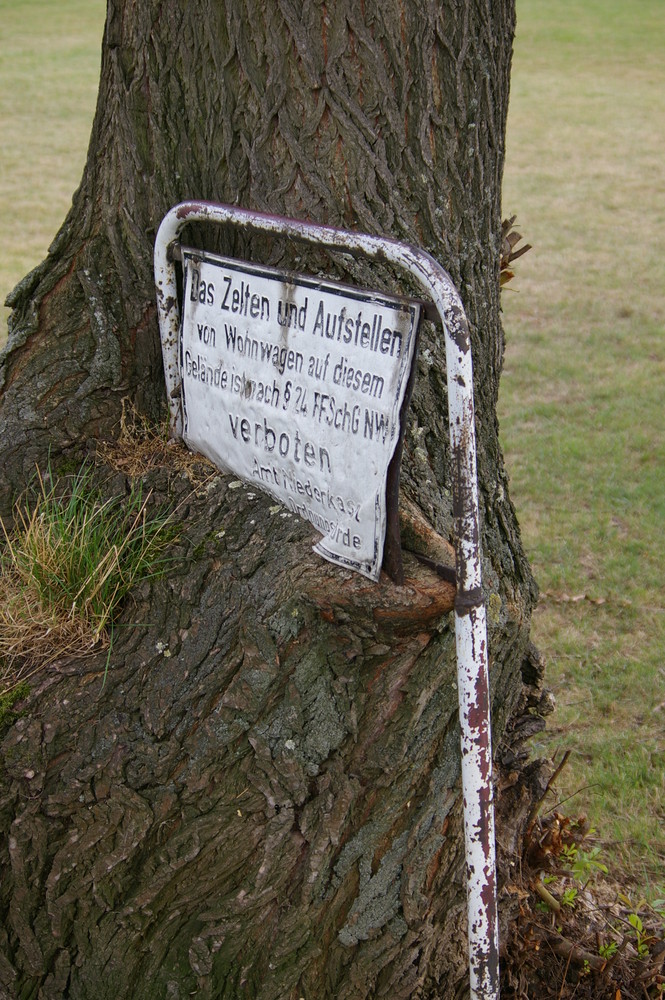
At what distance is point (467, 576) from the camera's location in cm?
171

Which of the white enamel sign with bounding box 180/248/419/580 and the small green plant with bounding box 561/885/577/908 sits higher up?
the white enamel sign with bounding box 180/248/419/580

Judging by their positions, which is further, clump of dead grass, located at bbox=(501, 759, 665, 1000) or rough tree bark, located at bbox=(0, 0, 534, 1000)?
clump of dead grass, located at bbox=(501, 759, 665, 1000)

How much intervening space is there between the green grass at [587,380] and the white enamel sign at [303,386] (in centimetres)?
181

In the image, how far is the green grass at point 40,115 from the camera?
9453 mm

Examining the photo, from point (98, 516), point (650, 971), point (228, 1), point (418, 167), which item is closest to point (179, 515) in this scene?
point (98, 516)

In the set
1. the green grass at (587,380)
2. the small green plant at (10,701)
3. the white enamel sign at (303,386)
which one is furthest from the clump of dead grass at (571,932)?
the small green plant at (10,701)

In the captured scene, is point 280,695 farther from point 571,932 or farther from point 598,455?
point 598,455

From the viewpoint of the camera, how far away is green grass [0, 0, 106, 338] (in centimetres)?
945

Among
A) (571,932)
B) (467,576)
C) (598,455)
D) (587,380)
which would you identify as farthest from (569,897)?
(587,380)

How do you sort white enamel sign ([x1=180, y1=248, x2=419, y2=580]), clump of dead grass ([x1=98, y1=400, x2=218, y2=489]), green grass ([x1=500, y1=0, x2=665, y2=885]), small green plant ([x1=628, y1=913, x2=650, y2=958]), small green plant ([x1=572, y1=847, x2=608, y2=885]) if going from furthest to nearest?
green grass ([x1=500, y1=0, x2=665, y2=885]) < small green plant ([x1=572, y1=847, x2=608, y2=885]) < small green plant ([x1=628, y1=913, x2=650, y2=958]) < clump of dead grass ([x1=98, y1=400, x2=218, y2=489]) < white enamel sign ([x1=180, y1=248, x2=419, y2=580])

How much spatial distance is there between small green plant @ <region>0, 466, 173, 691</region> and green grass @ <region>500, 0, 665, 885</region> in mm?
1828

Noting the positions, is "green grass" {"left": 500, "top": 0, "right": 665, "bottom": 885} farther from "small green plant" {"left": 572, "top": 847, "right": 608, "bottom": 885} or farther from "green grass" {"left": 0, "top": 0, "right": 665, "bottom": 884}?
"small green plant" {"left": 572, "top": 847, "right": 608, "bottom": 885}

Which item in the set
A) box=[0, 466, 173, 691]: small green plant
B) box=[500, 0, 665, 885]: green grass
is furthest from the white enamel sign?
box=[500, 0, 665, 885]: green grass

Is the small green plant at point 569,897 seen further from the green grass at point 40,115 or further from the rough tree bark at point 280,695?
the green grass at point 40,115
